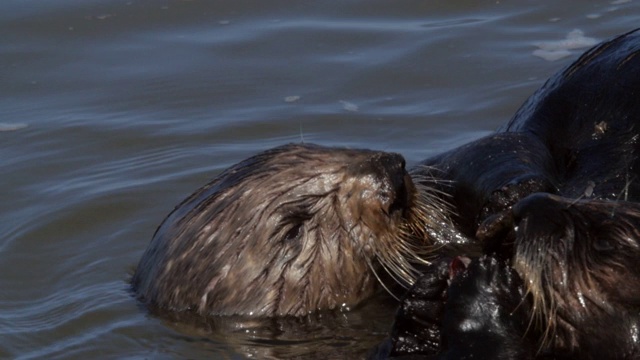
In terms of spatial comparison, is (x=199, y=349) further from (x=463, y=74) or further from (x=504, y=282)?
(x=463, y=74)

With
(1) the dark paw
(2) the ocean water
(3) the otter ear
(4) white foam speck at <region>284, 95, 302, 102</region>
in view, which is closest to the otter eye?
(3) the otter ear

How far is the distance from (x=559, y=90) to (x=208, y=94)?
361cm

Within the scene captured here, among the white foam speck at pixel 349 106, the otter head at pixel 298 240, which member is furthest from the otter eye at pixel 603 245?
the white foam speck at pixel 349 106

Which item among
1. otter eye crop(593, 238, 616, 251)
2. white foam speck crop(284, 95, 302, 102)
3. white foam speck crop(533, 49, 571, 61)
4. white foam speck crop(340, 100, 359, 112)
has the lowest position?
Result: white foam speck crop(340, 100, 359, 112)

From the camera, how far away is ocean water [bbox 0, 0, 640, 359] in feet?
22.1

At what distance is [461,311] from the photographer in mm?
5148

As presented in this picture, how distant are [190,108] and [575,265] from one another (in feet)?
17.0

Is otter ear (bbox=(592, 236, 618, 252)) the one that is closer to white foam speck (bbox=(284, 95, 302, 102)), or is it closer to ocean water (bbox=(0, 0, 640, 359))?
ocean water (bbox=(0, 0, 640, 359))

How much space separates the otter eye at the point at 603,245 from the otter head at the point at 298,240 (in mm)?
1285

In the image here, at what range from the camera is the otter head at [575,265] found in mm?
5090

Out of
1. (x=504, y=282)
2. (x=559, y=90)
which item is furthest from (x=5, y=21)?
(x=504, y=282)

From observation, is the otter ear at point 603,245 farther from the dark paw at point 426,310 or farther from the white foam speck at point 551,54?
the white foam speck at point 551,54

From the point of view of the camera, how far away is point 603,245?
5.21 metres

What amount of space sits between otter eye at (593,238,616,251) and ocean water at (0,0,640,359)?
140 cm
